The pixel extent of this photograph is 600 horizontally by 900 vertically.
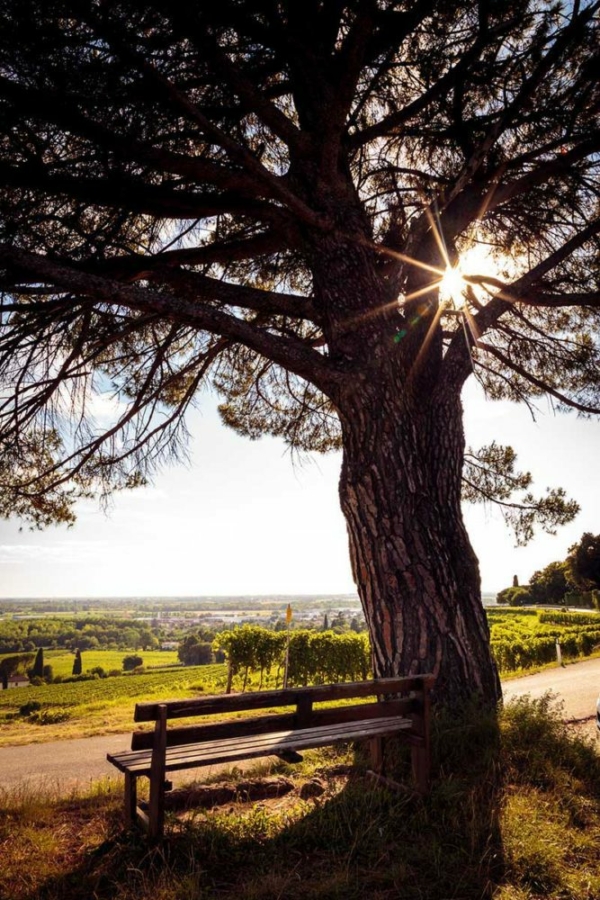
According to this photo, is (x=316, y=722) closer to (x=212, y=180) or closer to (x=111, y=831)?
(x=111, y=831)

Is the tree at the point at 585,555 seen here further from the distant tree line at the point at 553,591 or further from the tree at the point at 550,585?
the tree at the point at 550,585

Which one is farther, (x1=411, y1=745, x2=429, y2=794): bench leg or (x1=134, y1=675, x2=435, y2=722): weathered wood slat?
(x1=411, y1=745, x2=429, y2=794): bench leg

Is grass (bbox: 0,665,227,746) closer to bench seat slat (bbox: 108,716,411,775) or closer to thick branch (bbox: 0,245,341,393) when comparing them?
bench seat slat (bbox: 108,716,411,775)

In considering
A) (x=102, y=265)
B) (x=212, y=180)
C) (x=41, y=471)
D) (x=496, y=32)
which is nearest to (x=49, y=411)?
(x=41, y=471)

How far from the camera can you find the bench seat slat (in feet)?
9.96

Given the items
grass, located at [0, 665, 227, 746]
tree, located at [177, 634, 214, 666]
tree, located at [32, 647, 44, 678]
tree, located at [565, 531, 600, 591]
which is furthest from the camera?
tree, located at [177, 634, 214, 666]

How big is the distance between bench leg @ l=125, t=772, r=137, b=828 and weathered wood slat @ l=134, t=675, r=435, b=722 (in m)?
0.50

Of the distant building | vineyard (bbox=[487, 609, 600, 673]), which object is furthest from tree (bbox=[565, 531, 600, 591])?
the distant building

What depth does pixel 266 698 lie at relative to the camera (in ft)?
10.5

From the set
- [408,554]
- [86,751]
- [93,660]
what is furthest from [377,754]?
[93,660]

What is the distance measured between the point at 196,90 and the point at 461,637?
5520 mm

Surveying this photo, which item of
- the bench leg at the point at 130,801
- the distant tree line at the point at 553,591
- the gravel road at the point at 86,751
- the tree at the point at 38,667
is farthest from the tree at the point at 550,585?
the tree at the point at 38,667

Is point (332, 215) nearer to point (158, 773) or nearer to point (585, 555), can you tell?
point (158, 773)

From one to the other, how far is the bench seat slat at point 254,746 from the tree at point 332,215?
40.4 inches
